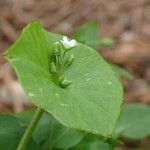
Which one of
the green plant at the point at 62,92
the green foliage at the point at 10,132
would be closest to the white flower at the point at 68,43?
the green plant at the point at 62,92

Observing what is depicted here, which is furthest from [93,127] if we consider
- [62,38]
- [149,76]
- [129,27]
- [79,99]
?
[129,27]

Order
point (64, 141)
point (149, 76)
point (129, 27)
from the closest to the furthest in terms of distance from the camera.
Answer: point (64, 141)
point (149, 76)
point (129, 27)

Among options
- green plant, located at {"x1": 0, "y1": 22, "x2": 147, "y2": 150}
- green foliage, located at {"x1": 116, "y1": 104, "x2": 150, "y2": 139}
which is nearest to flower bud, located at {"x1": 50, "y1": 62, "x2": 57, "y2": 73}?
green plant, located at {"x1": 0, "y1": 22, "x2": 147, "y2": 150}

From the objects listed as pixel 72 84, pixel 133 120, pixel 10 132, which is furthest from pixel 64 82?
pixel 133 120

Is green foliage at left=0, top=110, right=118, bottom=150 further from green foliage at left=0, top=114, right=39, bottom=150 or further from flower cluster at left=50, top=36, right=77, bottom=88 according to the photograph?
flower cluster at left=50, top=36, right=77, bottom=88

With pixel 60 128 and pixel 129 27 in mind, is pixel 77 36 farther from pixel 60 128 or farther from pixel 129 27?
pixel 129 27

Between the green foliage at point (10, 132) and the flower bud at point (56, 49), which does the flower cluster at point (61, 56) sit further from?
the green foliage at point (10, 132)
